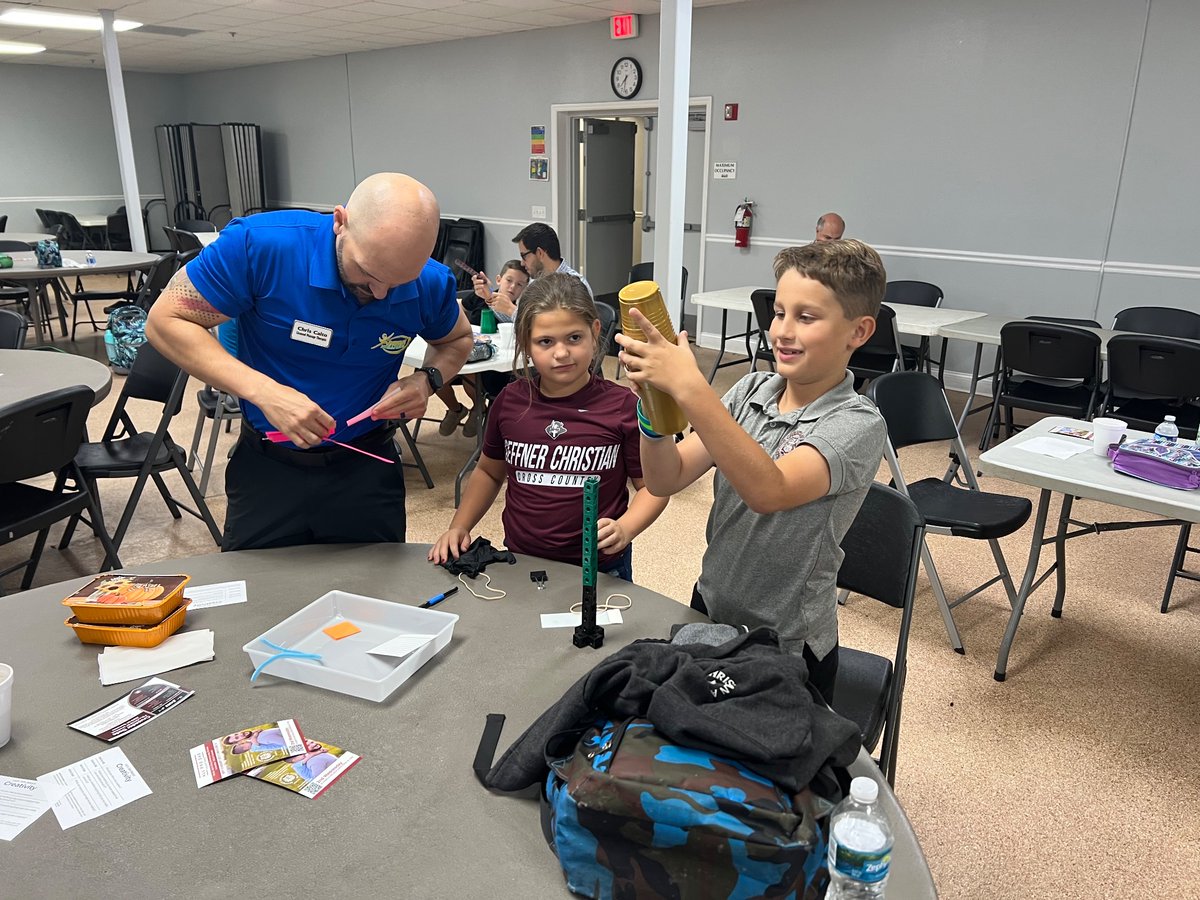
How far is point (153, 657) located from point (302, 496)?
59cm

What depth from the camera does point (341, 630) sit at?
1545 mm

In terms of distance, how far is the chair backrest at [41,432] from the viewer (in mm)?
2566

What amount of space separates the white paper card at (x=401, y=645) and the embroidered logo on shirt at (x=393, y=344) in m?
0.76

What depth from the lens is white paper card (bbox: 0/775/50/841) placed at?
1060 millimetres

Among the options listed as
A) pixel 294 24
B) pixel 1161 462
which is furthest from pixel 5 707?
pixel 294 24

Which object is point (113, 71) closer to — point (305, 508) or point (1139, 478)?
point (305, 508)

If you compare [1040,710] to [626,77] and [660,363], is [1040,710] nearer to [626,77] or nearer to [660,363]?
[660,363]

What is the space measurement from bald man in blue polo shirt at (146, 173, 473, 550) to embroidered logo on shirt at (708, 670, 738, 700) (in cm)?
98

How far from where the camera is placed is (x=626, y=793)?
36.5 inches

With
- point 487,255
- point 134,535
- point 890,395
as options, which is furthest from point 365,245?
point 487,255

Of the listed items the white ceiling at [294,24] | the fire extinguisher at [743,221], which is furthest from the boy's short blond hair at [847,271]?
the white ceiling at [294,24]

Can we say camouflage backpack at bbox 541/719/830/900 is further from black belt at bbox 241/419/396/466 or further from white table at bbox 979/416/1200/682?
white table at bbox 979/416/1200/682

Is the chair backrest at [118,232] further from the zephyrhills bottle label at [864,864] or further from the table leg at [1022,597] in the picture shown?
the zephyrhills bottle label at [864,864]

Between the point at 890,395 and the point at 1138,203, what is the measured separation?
3.70m
